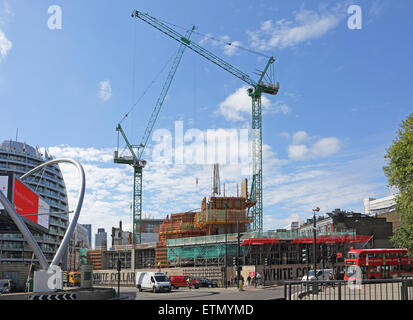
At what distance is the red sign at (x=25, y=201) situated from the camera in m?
45.1

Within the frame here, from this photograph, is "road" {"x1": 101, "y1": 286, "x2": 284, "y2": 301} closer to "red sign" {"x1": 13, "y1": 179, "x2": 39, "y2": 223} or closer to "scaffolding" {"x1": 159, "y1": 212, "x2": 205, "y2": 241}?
"red sign" {"x1": 13, "y1": 179, "x2": 39, "y2": 223}

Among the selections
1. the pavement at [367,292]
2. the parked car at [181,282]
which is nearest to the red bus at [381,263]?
the parked car at [181,282]

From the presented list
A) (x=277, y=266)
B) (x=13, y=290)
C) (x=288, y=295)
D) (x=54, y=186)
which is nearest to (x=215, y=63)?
(x=54, y=186)

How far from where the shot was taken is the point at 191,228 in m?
93.9

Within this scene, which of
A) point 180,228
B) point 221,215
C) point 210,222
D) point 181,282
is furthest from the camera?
point 180,228

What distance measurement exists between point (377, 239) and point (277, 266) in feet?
111

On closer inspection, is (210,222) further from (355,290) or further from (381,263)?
(355,290)

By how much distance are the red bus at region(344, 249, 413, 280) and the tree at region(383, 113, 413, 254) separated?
366 centimetres

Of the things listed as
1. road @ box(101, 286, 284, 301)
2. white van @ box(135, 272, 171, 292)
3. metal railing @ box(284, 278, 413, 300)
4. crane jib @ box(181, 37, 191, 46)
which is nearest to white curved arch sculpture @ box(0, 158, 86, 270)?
road @ box(101, 286, 284, 301)

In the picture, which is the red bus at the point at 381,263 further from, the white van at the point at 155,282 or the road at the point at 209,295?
the white van at the point at 155,282

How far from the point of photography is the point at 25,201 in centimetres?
4791

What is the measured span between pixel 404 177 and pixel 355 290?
2808 cm

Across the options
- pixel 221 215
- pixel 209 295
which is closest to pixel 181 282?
pixel 209 295
